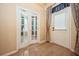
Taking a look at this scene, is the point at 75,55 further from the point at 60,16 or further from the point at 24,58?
the point at 24,58

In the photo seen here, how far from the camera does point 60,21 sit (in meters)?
1.77

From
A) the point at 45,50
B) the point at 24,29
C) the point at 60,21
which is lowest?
the point at 45,50

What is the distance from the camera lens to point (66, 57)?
70.1 inches

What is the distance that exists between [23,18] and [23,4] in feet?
0.68

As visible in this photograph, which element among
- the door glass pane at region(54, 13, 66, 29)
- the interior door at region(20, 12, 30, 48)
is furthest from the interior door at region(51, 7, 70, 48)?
the interior door at region(20, 12, 30, 48)

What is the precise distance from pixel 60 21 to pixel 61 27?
0.09 meters

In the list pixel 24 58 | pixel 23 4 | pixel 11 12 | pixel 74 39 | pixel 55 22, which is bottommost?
pixel 24 58

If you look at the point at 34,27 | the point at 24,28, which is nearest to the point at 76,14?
the point at 34,27

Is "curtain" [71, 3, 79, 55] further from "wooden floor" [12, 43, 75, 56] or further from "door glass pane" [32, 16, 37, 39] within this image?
"door glass pane" [32, 16, 37, 39]

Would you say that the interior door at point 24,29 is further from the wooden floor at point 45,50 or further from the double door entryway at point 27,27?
the wooden floor at point 45,50

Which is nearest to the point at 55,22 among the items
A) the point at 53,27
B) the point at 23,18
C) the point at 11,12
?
the point at 53,27

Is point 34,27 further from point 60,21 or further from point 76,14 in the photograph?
point 76,14

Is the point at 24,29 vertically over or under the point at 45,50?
over

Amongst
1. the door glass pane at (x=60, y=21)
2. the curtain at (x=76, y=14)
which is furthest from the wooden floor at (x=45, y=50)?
the door glass pane at (x=60, y=21)
